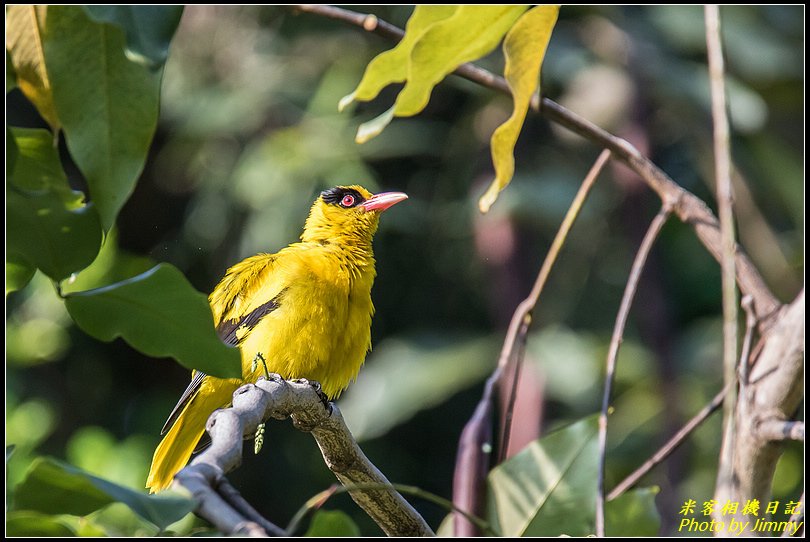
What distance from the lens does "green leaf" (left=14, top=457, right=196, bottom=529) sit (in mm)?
989

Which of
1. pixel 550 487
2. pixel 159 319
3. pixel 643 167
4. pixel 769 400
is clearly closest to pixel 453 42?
pixel 159 319

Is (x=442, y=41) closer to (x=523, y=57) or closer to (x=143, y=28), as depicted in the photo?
(x=523, y=57)

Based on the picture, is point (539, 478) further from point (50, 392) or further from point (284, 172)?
point (50, 392)

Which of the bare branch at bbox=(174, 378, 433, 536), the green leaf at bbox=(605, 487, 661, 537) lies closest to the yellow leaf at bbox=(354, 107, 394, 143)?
the bare branch at bbox=(174, 378, 433, 536)

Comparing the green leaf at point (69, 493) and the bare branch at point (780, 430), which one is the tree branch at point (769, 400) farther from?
the green leaf at point (69, 493)

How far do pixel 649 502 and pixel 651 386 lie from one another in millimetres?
3923

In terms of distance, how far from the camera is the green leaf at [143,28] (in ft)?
4.38

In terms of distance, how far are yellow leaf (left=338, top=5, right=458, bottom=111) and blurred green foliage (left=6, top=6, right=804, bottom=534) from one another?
3752 mm

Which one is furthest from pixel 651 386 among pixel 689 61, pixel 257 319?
pixel 257 319

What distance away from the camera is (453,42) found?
1.50 m

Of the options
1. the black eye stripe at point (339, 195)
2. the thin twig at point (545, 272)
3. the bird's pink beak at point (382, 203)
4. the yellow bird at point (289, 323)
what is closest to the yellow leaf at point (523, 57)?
the thin twig at point (545, 272)

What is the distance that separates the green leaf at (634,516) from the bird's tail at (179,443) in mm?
1411

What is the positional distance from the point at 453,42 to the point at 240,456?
729mm

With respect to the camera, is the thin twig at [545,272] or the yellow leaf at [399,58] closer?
the yellow leaf at [399,58]
